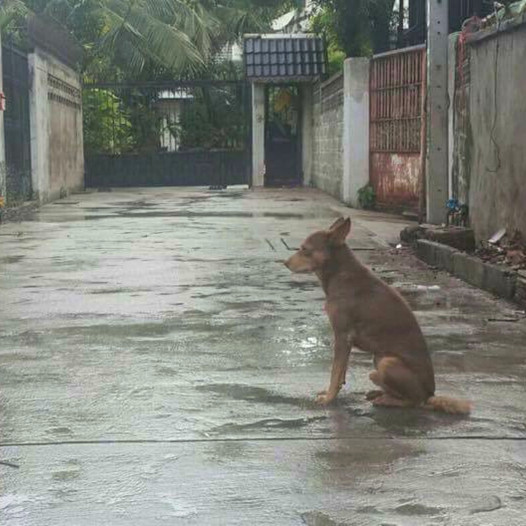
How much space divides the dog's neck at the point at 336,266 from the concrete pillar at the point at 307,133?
72.5 ft

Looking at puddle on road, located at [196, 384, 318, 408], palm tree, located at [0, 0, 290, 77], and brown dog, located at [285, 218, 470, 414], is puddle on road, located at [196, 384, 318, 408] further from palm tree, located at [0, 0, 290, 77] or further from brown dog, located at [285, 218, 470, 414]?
palm tree, located at [0, 0, 290, 77]

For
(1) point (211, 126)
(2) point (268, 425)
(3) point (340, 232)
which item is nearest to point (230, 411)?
(2) point (268, 425)

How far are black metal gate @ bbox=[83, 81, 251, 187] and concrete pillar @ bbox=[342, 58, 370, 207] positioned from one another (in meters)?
9.05

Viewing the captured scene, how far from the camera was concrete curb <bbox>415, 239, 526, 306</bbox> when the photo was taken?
28.0 ft

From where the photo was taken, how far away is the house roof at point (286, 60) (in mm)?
26203

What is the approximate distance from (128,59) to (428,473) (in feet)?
82.4

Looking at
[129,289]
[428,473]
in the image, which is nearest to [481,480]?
[428,473]

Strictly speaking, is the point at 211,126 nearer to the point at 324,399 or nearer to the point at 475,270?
the point at 475,270

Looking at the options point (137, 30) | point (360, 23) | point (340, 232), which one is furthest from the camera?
point (137, 30)

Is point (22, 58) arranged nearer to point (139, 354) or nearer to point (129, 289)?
point (129, 289)

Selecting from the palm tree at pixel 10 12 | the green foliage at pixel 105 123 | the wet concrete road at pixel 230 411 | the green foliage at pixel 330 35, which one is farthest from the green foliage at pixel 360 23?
the wet concrete road at pixel 230 411

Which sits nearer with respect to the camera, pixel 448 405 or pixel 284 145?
pixel 448 405

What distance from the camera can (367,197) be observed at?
19.0 metres

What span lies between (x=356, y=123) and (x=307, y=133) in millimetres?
8338
